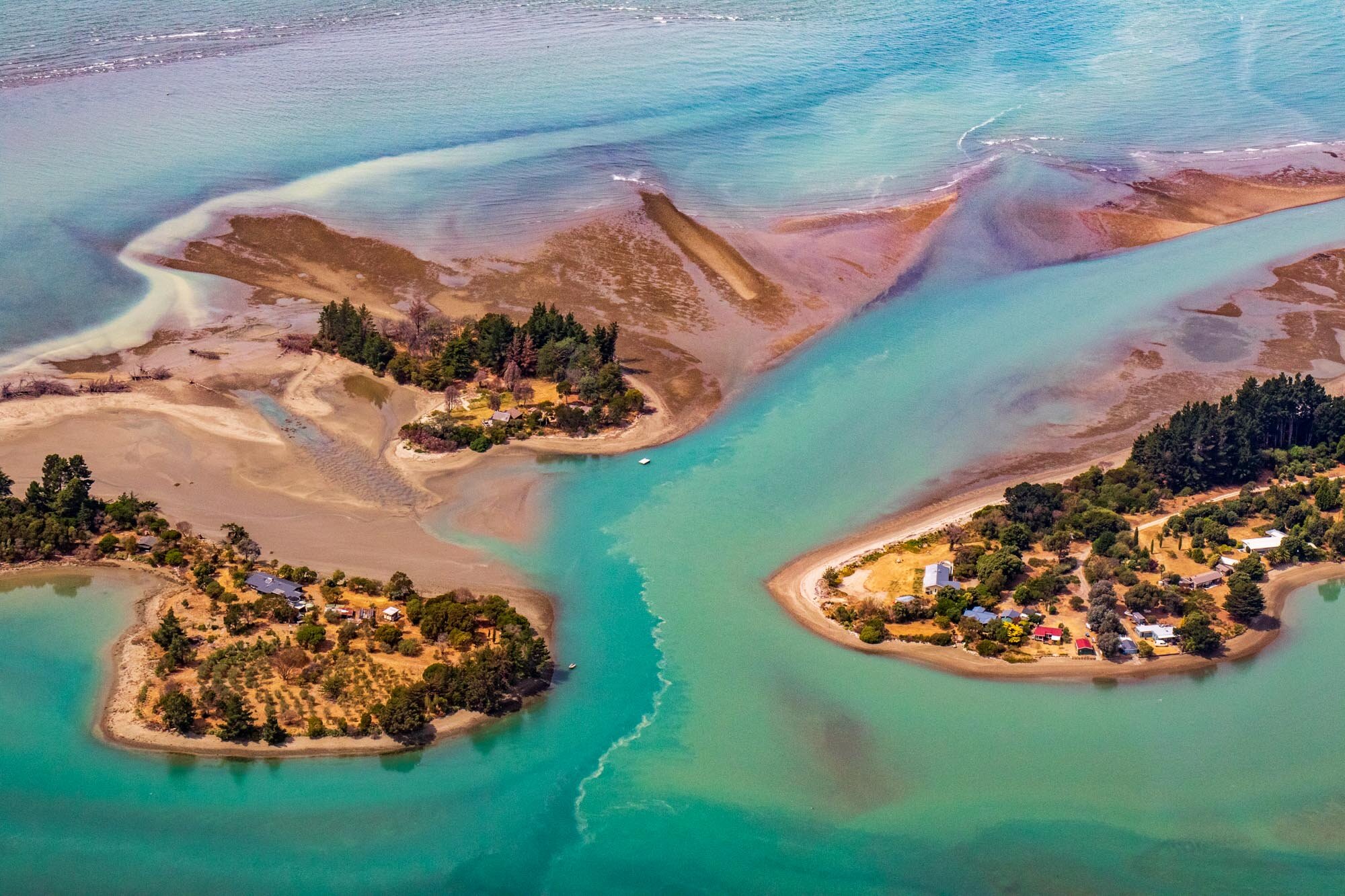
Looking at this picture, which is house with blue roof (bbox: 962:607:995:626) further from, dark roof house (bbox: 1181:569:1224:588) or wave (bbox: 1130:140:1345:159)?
wave (bbox: 1130:140:1345:159)

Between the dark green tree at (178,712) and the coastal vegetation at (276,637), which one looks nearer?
the dark green tree at (178,712)

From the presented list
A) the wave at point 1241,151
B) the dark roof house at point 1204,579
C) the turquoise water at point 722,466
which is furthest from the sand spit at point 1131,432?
the wave at point 1241,151

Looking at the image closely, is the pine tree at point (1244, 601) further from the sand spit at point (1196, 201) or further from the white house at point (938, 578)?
the sand spit at point (1196, 201)

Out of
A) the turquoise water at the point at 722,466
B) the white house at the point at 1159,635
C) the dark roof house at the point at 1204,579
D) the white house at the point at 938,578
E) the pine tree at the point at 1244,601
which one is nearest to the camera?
the turquoise water at the point at 722,466

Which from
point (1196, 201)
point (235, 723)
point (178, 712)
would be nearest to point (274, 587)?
point (178, 712)

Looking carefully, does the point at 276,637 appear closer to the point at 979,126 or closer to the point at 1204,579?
the point at 1204,579

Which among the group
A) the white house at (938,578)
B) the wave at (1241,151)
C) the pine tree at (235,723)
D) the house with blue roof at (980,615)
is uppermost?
the wave at (1241,151)
